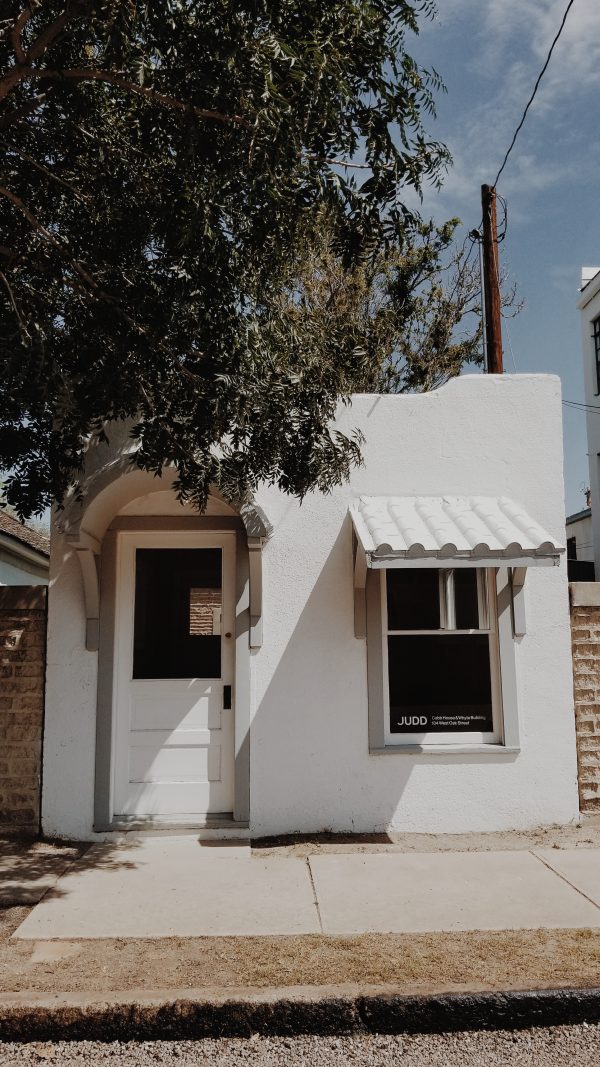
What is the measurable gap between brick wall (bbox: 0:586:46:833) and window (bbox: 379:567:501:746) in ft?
9.30

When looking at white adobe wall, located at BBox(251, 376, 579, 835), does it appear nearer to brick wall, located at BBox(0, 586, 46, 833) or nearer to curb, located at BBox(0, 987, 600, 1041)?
brick wall, located at BBox(0, 586, 46, 833)

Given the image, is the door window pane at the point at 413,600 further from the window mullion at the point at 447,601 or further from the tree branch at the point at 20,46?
the tree branch at the point at 20,46

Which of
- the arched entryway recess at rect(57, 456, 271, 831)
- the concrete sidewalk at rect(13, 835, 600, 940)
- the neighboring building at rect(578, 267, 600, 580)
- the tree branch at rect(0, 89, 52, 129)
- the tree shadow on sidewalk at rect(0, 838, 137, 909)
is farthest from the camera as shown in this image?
the neighboring building at rect(578, 267, 600, 580)

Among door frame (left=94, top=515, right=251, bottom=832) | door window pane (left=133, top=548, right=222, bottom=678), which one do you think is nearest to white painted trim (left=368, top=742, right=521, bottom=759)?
door frame (left=94, top=515, right=251, bottom=832)

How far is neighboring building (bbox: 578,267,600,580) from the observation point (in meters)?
18.8

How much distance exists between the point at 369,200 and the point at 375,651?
348cm

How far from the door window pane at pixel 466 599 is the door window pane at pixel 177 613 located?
205cm

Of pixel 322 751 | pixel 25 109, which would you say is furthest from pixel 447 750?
pixel 25 109

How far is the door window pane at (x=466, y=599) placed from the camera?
7.02 meters

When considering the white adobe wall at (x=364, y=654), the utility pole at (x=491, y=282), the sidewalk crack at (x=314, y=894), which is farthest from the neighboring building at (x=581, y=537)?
the sidewalk crack at (x=314, y=894)

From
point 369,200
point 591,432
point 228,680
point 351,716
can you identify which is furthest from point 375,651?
point 591,432

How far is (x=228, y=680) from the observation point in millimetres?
6926

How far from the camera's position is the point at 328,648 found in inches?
266

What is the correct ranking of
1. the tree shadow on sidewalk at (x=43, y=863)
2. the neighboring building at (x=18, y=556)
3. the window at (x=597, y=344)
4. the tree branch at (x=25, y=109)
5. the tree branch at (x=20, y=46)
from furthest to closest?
the window at (x=597, y=344) < the neighboring building at (x=18, y=556) < the tree shadow on sidewalk at (x=43, y=863) < the tree branch at (x=25, y=109) < the tree branch at (x=20, y=46)
